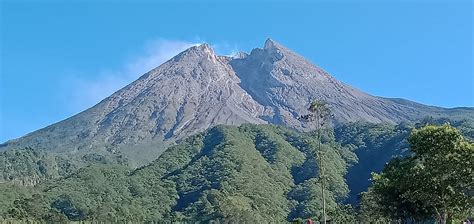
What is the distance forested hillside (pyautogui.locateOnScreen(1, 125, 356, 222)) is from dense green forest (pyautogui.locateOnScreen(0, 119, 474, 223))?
0.79 ft

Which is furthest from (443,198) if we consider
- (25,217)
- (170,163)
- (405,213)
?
(170,163)

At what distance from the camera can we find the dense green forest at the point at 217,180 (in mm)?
108875

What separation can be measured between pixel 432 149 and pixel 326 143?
152 m

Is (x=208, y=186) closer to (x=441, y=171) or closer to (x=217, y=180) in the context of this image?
(x=217, y=180)

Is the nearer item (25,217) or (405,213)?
(405,213)

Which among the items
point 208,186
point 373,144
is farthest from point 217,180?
point 373,144

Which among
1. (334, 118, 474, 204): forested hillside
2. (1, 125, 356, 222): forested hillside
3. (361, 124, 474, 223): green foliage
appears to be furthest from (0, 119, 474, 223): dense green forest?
(361, 124, 474, 223): green foliage

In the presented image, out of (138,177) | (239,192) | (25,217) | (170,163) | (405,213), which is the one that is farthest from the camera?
(170,163)

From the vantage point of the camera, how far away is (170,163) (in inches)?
6358

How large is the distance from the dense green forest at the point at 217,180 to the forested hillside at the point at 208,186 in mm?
239

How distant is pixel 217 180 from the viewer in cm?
13400

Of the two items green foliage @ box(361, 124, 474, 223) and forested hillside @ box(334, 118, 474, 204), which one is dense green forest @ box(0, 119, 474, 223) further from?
green foliage @ box(361, 124, 474, 223)

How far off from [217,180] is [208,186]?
7.46 feet

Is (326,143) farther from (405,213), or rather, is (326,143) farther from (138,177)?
(405,213)
